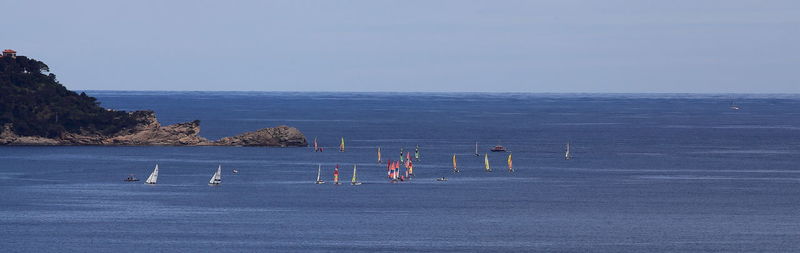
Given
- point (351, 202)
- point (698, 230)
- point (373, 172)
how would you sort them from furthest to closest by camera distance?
1. point (373, 172)
2. point (351, 202)
3. point (698, 230)

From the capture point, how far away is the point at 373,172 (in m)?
162

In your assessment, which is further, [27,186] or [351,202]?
[27,186]

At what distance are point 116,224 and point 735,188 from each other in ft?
220

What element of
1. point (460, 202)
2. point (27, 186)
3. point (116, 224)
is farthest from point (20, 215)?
A: point (460, 202)

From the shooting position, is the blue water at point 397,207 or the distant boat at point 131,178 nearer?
the blue water at point 397,207

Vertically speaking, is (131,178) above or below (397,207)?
below

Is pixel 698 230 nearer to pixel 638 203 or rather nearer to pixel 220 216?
pixel 638 203

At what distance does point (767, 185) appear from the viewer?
14738 centimetres

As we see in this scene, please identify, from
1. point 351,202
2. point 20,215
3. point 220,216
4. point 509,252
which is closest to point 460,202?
point 351,202

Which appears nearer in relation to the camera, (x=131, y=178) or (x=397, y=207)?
(x=397, y=207)

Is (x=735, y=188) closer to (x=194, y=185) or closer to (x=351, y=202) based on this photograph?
(x=351, y=202)

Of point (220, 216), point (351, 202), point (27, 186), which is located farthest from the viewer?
point (27, 186)

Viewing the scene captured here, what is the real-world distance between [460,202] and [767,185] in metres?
38.2

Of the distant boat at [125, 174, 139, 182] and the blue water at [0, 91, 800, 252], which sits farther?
the distant boat at [125, 174, 139, 182]
